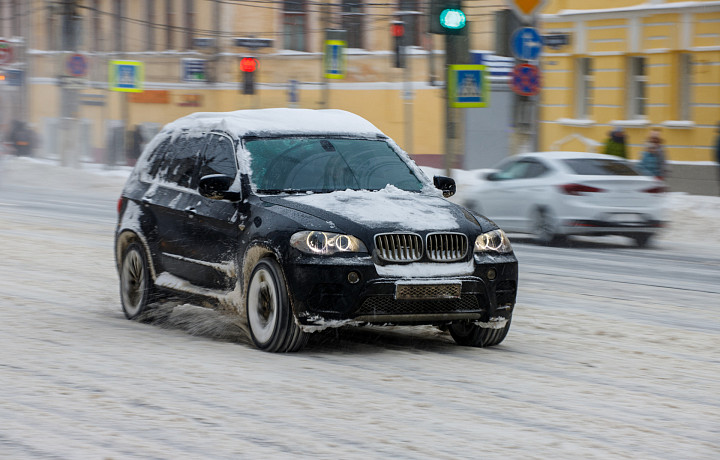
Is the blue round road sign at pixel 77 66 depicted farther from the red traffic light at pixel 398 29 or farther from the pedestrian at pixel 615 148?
the pedestrian at pixel 615 148

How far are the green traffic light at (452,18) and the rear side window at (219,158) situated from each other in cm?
1177

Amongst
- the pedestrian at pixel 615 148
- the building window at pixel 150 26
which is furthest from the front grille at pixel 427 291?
the building window at pixel 150 26

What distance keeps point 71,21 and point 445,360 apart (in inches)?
1207

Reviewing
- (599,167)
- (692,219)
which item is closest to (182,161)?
(599,167)

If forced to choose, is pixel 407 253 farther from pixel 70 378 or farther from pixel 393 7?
pixel 393 7

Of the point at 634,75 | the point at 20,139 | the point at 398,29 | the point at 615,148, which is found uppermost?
the point at 398,29

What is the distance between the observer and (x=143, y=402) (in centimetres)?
665

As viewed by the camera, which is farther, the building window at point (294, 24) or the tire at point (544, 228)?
the building window at point (294, 24)

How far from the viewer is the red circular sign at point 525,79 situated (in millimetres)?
23219

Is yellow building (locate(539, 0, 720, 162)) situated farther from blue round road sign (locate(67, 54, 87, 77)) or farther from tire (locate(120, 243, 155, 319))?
tire (locate(120, 243, 155, 319))

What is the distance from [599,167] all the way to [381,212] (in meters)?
12.5

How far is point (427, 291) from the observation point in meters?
8.26

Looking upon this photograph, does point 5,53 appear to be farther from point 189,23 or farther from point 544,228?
point 544,228

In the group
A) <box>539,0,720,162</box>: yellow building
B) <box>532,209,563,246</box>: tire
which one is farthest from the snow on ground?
<box>539,0,720,162</box>: yellow building
